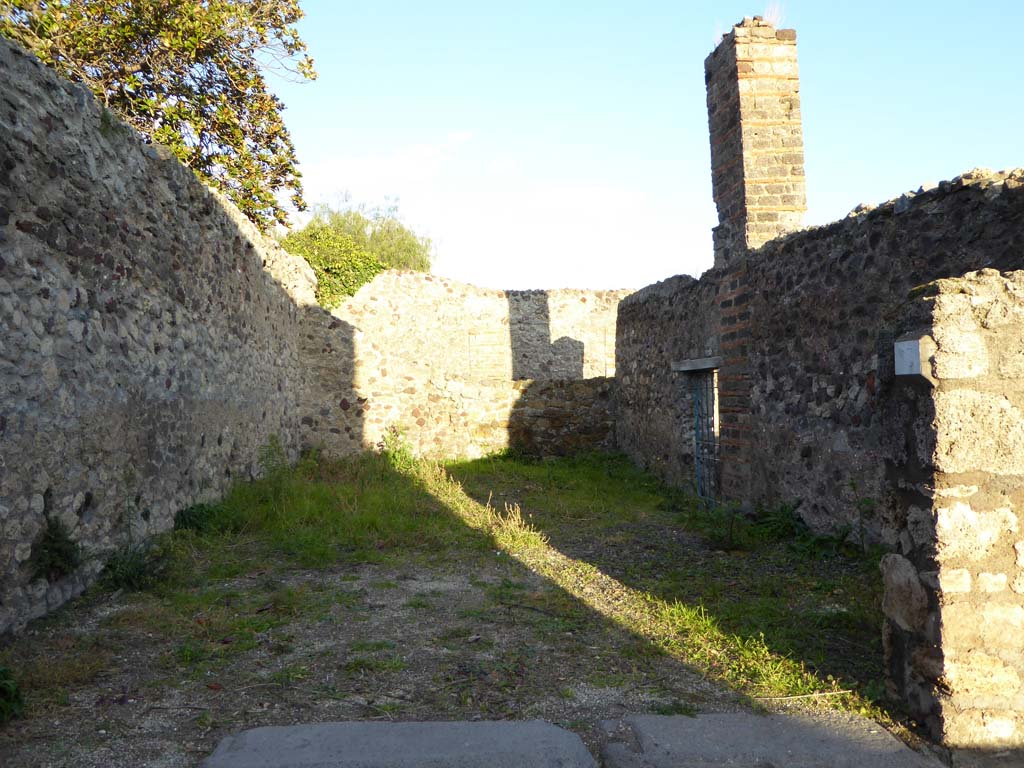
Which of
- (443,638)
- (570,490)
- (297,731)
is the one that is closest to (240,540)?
(443,638)

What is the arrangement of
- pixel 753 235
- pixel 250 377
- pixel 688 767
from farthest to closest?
pixel 250 377
pixel 753 235
pixel 688 767

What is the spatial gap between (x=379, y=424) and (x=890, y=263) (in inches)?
318

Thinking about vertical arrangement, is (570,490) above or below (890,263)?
below

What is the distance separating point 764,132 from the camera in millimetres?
7176

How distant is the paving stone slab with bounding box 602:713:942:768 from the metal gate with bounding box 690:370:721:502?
17.5 feet

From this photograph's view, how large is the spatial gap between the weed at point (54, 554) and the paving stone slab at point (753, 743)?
3.38 meters

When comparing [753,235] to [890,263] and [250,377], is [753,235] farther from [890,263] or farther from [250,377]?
[250,377]

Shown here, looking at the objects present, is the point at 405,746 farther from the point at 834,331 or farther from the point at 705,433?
the point at 705,433

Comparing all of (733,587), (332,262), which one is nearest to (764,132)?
(733,587)

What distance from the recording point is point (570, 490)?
957 centimetres

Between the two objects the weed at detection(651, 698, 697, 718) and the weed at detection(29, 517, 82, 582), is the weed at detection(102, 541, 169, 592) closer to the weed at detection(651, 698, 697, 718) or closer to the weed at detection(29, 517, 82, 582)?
the weed at detection(29, 517, 82, 582)

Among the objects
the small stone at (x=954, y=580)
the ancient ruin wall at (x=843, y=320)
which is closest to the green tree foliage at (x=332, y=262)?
the ancient ruin wall at (x=843, y=320)

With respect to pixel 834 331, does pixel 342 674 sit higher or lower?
lower

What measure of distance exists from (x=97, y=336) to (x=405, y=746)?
3730 millimetres
